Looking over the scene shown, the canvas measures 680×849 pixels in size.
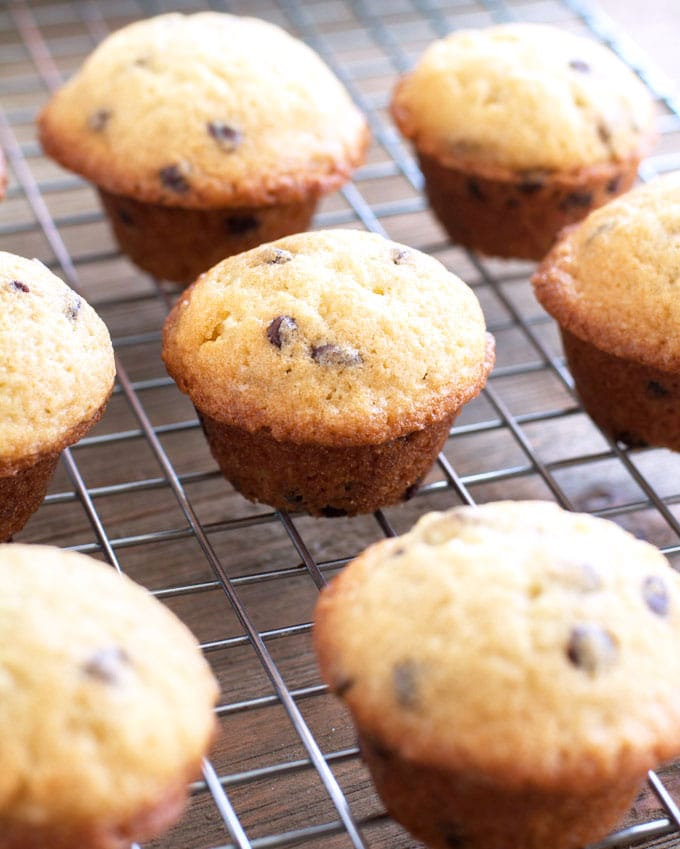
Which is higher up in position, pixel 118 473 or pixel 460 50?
pixel 460 50

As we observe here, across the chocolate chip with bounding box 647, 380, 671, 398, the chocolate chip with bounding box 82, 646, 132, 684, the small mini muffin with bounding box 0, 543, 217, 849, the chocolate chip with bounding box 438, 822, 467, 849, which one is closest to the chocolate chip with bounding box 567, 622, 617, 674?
the chocolate chip with bounding box 438, 822, 467, 849

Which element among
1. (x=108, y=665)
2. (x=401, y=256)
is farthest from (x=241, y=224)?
(x=108, y=665)

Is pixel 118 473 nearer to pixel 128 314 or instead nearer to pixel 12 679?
pixel 128 314

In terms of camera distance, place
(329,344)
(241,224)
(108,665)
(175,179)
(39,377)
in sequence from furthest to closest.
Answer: (241,224), (175,179), (329,344), (39,377), (108,665)

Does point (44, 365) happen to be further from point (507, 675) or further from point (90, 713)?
point (507, 675)

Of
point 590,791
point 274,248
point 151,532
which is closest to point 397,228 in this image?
point 274,248
